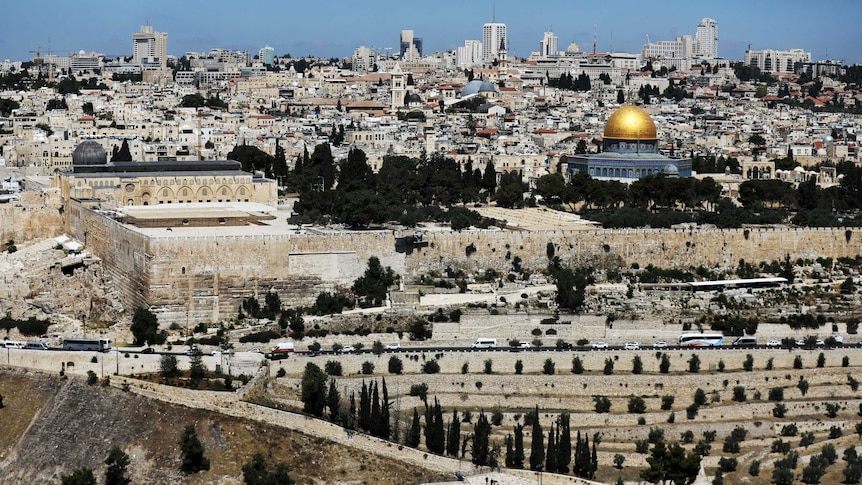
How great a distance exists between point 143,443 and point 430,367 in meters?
6.06

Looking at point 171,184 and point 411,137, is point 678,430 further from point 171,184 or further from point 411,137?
point 411,137

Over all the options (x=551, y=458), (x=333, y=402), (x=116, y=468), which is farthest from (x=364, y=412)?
(x=116, y=468)

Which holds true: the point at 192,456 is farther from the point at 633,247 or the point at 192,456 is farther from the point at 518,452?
the point at 633,247

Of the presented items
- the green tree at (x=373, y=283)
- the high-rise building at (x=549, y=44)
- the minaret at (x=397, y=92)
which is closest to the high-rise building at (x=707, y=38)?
the high-rise building at (x=549, y=44)

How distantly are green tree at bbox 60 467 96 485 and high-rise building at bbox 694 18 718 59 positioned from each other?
151m

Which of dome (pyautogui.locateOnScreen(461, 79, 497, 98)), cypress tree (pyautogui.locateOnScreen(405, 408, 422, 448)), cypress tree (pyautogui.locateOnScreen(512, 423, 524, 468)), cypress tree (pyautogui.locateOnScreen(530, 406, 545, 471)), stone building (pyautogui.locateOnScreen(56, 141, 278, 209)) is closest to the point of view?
cypress tree (pyautogui.locateOnScreen(530, 406, 545, 471))

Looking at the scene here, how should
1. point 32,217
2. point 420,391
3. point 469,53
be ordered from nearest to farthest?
point 420,391 < point 32,217 < point 469,53

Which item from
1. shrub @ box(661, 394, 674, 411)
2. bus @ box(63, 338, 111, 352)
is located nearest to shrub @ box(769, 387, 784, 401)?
shrub @ box(661, 394, 674, 411)

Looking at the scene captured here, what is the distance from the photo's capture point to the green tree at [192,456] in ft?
99.8

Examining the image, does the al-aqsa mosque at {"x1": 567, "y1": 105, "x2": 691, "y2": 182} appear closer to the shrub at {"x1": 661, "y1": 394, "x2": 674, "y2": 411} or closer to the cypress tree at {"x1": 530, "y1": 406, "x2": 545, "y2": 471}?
the shrub at {"x1": 661, "y1": 394, "x2": 674, "y2": 411}

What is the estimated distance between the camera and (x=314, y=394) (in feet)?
107

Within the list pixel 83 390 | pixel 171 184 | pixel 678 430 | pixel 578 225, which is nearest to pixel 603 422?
pixel 678 430

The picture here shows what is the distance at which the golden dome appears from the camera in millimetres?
57188

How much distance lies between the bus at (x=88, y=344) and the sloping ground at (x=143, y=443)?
1.66 meters
